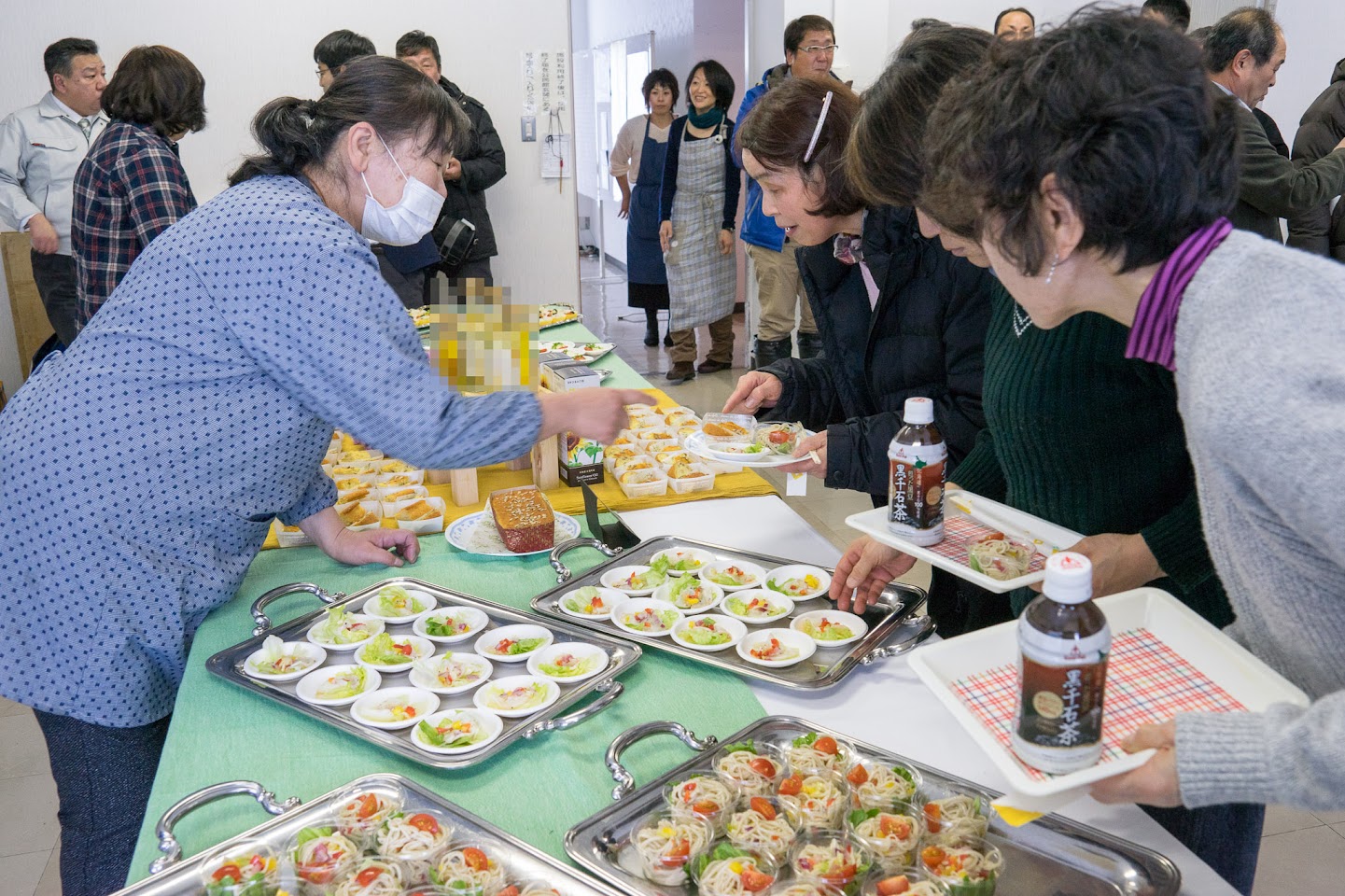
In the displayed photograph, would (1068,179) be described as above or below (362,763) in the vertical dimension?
above

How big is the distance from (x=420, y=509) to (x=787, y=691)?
981 millimetres

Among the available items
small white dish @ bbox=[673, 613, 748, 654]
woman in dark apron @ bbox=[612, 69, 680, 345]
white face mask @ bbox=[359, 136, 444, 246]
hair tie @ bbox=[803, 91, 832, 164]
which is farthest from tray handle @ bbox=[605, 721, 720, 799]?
woman in dark apron @ bbox=[612, 69, 680, 345]

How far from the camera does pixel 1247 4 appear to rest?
4.85 metres

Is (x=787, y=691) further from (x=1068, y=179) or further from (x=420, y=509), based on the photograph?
(x=420, y=509)

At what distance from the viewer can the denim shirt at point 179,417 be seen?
148 centimetres

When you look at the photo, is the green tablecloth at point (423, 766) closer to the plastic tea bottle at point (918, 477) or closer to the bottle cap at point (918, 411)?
the plastic tea bottle at point (918, 477)

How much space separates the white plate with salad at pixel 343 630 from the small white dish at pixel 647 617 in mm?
382

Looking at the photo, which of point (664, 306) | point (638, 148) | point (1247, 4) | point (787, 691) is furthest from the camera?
point (638, 148)

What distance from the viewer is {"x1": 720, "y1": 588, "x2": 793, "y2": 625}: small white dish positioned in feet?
5.60

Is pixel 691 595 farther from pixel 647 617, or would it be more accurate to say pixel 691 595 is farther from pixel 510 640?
pixel 510 640

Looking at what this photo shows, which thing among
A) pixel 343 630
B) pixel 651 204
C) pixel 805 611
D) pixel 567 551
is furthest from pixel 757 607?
pixel 651 204

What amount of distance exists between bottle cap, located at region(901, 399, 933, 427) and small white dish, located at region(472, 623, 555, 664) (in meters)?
0.65

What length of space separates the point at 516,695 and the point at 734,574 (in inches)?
20.5

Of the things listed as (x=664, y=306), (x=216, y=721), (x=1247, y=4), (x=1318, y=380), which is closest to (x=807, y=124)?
(x=1318, y=380)
